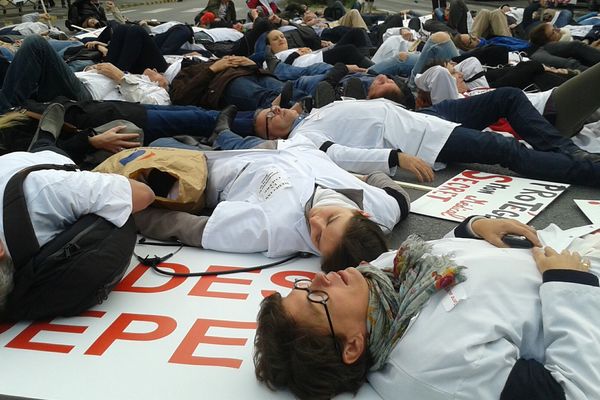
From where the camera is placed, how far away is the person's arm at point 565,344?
120 centimetres

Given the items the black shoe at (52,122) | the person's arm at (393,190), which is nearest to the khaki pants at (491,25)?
the person's arm at (393,190)

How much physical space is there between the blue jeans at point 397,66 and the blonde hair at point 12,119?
11.2ft

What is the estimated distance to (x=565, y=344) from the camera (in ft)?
4.17

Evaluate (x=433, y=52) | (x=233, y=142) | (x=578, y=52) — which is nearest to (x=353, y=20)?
(x=578, y=52)

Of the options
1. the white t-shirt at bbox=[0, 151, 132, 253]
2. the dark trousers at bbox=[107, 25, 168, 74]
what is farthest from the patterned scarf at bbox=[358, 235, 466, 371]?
the dark trousers at bbox=[107, 25, 168, 74]

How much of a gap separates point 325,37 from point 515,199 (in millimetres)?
5551

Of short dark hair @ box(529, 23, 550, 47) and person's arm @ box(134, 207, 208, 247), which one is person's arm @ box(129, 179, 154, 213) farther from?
short dark hair @ box(529, 23, 550, 47)

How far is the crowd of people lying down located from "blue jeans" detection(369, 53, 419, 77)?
2cm

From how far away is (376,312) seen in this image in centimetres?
146

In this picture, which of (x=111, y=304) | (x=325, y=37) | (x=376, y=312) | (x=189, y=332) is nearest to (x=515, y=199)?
(x=376, y=312)

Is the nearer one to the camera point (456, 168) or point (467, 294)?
point (467, 294)

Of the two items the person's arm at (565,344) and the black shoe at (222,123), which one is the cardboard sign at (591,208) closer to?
the person's arm at (565,344)

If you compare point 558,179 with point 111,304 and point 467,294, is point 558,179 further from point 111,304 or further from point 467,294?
point 111,304

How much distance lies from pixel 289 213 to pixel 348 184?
14.9 inches
